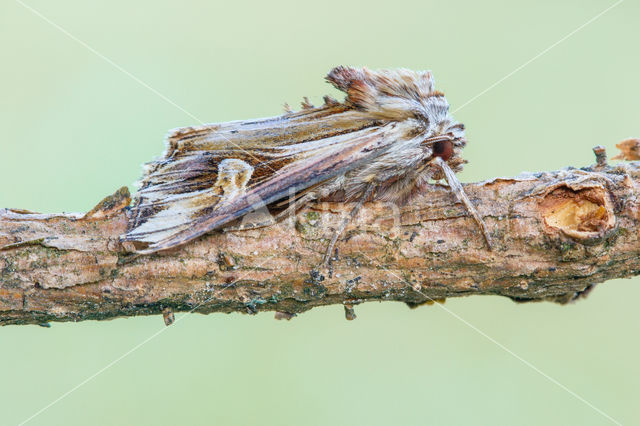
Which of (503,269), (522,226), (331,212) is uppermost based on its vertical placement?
(331,212)

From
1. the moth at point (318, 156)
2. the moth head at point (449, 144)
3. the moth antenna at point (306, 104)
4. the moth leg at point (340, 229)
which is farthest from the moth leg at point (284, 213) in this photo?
the moth head at point (449, 144)

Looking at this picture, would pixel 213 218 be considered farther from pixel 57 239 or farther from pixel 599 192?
pixel 599 192

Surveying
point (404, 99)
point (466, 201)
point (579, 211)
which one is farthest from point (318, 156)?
point (579, 211)

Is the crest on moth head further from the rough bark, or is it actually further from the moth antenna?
the rough bark

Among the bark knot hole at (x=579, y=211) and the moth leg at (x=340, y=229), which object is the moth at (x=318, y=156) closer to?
the moth leg at (x=340, y=229)

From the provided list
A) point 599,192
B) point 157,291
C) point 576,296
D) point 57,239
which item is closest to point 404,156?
point 599,192
